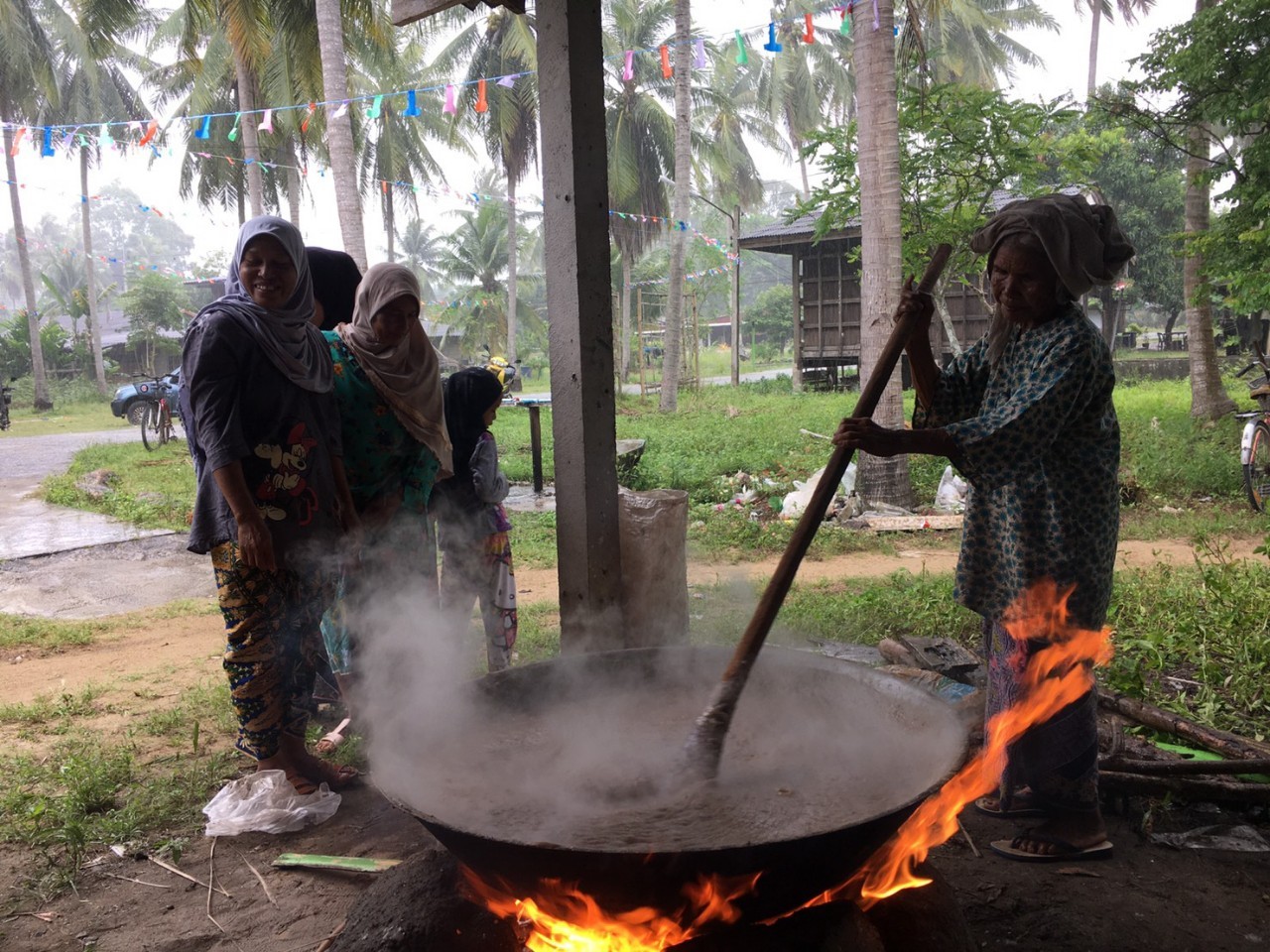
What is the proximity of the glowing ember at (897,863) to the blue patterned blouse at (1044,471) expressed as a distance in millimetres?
76

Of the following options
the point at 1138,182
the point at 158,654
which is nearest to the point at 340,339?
the point at 158,654

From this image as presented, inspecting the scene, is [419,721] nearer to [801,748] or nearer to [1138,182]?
[801,748]

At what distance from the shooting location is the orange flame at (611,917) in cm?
157

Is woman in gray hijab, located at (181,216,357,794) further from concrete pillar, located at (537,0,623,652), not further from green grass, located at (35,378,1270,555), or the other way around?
green grass, located at (35,378,1270,555)

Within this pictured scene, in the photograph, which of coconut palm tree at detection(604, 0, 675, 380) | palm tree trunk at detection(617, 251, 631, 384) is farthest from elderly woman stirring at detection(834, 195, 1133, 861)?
palm tree trunk at detection(617, 251, 631, 384)

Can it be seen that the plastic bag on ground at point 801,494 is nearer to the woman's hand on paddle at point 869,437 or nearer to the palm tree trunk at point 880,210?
the palm tree trunk at point 880,210

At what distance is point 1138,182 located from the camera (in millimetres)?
22766

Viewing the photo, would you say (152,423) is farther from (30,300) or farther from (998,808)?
(998,808)

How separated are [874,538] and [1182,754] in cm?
447

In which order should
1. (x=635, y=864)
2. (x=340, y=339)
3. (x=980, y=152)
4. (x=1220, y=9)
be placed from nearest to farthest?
(x=635, y=864)
(x=340, y=339)
(x=1220, y=9)
(x=980, y=152)

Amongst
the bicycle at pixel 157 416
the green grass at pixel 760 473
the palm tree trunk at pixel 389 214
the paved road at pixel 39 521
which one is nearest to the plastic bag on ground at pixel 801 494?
the green grass at pixel 760 473

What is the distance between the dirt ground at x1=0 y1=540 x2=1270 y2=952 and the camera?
2197 mm

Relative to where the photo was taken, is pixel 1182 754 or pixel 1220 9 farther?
pixel 1220 9

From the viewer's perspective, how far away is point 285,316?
9.21 ft
